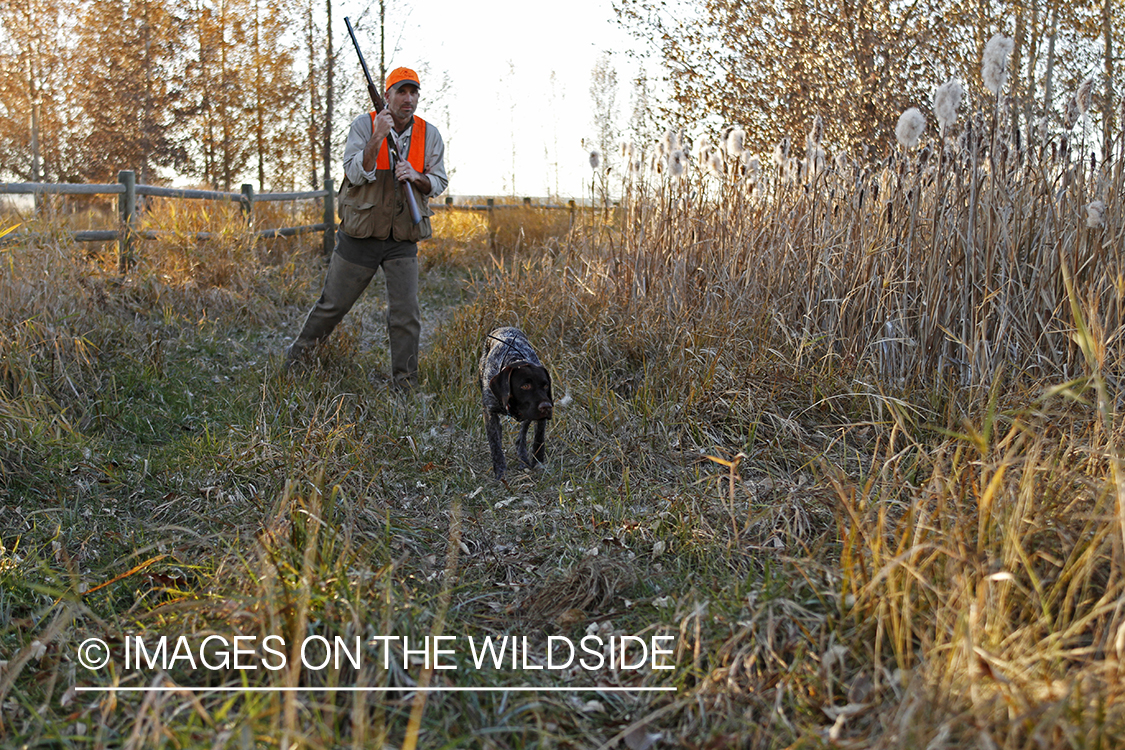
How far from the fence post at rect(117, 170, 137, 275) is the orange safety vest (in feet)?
12.6

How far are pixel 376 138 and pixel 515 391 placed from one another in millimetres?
2306

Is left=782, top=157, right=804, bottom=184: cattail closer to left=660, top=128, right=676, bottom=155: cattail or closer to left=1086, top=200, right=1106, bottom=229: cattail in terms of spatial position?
left=660, top=128, right=676, bottom=155: cattail

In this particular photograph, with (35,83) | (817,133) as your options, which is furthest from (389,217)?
(35,83)

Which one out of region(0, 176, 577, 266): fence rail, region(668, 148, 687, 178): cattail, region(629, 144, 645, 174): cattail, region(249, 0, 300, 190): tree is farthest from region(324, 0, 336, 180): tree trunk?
region(668, 148, 687, 178): cattail

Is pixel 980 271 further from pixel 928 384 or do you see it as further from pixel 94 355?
pixel 94 355

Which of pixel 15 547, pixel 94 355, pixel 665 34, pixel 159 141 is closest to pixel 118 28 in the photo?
pixel 159 141

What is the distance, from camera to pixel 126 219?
8531mm

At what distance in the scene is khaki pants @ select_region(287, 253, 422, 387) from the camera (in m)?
5.68

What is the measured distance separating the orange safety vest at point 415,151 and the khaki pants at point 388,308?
2.13ft

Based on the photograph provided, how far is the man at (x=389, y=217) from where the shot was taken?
5.35 metres

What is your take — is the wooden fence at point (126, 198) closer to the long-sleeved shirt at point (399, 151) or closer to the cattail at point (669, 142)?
the cattail at point (669, 142)

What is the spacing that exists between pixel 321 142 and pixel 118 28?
4.15 m

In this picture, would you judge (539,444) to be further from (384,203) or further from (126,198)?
(126,198)

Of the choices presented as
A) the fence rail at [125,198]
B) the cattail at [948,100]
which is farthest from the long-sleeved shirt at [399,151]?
the cattail at [948,100]
